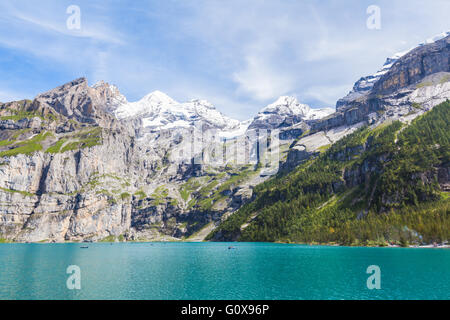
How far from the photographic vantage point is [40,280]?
6938 centimetres

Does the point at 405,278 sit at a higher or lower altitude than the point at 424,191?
lower

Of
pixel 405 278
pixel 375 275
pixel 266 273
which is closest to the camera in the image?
pixel 405 278

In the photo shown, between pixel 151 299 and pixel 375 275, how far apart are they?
161 feet

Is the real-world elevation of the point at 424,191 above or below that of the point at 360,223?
above

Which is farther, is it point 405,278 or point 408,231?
point 408,231

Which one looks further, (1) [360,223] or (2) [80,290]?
(1) [360,223]

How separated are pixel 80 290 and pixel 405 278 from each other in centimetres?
6661
